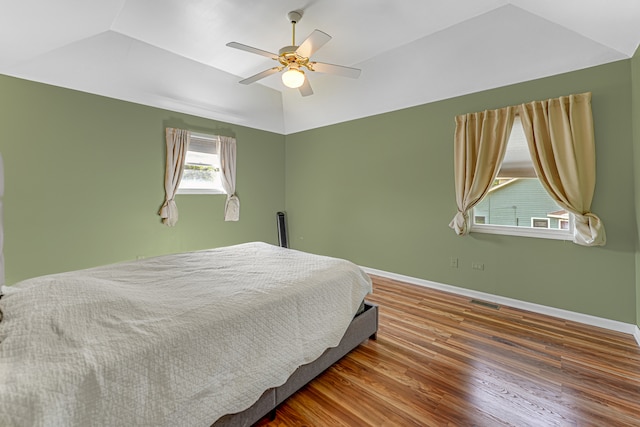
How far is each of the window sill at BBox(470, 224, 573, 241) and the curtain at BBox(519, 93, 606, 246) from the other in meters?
0.12

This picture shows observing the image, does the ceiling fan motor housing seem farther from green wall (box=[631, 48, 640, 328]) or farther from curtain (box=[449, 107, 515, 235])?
green wall (box=[631, 48, 640, 328])

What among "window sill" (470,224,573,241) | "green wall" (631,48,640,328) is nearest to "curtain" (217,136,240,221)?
"window sill" (470,224,573,241)

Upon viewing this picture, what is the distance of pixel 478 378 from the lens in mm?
1935

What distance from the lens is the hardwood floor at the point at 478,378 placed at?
160 centimetres

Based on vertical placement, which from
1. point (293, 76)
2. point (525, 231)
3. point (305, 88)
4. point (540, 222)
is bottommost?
point (525, 231)

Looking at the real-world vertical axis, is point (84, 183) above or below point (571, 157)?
below

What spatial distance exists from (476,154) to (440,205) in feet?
2.53

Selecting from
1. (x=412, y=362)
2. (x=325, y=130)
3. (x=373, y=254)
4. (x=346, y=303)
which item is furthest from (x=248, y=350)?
(x=325, y=130)

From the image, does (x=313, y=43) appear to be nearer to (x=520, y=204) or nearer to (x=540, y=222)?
(x=520, y=204)

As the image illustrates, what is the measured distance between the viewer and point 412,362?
6.93 ft

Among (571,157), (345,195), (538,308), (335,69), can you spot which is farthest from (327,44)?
(538,308)

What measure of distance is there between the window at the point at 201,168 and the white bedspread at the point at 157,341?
2.58m

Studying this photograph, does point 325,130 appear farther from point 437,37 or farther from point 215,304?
point 215,304

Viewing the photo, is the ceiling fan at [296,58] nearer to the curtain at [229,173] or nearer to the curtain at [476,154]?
the curtain at [476,154]
